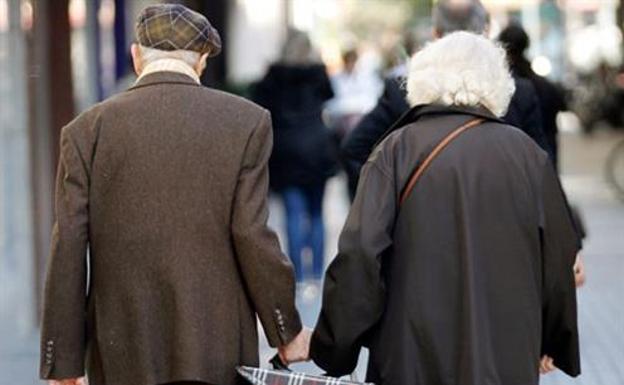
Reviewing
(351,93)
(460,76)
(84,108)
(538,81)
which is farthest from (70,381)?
(351,93)

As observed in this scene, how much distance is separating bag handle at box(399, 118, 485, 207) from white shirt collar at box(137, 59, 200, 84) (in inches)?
27.2

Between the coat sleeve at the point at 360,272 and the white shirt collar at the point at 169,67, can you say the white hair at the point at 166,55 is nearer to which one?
the white shirt collar at the point at 169,67

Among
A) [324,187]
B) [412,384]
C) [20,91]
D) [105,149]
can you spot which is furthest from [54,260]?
[324,187]

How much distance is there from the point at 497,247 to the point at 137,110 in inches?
42.7

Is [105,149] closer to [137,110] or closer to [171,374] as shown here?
[137,110]

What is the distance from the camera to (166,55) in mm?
4672

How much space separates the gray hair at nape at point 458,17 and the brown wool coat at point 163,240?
190 cm

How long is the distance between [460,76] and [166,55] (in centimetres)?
85

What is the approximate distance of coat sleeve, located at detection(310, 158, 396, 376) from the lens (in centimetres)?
445

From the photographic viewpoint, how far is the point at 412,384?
4.52 m

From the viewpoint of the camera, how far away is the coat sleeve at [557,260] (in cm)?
463

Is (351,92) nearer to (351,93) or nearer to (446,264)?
(351,93)

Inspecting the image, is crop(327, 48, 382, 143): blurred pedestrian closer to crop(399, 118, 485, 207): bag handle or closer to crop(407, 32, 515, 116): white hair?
crop(407, 32, 515, 116): white hair

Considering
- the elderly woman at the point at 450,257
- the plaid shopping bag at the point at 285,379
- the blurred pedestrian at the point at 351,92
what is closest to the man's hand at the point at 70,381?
the plaid shopping bag at the point at 285,379
